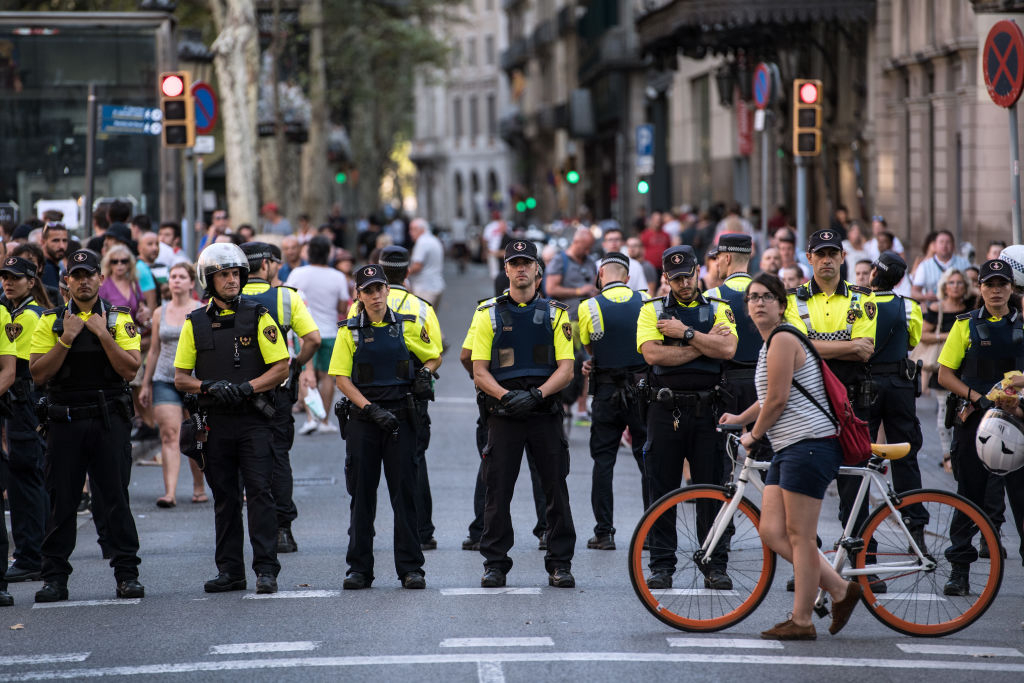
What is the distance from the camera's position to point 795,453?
7.47m

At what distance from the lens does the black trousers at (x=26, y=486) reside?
9.35 meters

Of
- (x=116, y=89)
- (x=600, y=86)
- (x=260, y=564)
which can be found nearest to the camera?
(x=260, y=564)

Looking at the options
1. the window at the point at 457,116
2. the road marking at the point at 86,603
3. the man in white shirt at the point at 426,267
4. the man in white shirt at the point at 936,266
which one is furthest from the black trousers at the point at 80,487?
the window at the point at 457,116

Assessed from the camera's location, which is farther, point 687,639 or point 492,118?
point 492,118

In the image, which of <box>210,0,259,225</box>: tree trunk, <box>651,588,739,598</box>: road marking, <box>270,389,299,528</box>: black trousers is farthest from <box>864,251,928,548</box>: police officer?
<box>210,0,259,225</box>: tree trunk

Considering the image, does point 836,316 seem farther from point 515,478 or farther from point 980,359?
point 515,478

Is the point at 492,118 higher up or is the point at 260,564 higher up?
the point at 492,118

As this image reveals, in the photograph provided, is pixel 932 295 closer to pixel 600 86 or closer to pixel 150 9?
pixel 150 9

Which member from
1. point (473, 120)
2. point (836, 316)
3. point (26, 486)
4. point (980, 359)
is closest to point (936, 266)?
point (836, 316)

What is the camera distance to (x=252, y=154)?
92.9ft

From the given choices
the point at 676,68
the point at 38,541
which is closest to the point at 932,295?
the point at 38,541

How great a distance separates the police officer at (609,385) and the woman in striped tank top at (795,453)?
2.72 m

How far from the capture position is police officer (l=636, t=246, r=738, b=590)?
9.01 metres

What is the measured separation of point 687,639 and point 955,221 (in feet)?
50.9
